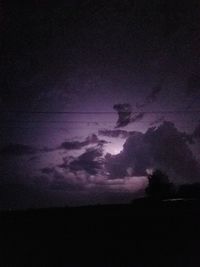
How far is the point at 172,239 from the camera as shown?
709 inches

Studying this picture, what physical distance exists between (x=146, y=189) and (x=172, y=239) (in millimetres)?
34715

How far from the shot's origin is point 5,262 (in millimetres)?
15891

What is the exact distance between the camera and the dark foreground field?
16516mm

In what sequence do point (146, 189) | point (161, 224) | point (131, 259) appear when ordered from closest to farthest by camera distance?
point (131, 259)
point (161, 224)
point (146, 189)

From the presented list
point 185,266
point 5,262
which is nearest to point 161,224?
point 185,266

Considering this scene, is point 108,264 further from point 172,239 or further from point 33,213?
point 33,213

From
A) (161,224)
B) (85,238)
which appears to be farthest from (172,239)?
(85,238)

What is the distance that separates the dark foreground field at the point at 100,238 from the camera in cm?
1652

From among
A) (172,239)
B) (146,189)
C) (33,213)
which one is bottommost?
(172,239)

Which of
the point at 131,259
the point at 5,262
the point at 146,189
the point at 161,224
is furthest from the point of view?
the point at 146,189

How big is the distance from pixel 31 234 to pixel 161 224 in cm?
557

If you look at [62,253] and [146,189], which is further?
[146,189]

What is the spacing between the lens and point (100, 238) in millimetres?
17359

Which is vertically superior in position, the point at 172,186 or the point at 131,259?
the point at 172,186
